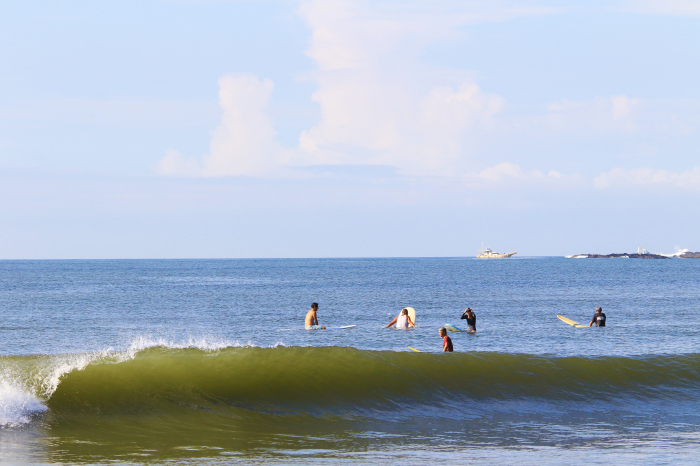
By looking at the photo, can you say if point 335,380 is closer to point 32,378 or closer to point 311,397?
point 311,397

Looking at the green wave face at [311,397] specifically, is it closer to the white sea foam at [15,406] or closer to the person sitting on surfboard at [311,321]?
the white sea foam at [15,406]

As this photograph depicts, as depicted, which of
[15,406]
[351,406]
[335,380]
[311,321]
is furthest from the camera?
[311,321]

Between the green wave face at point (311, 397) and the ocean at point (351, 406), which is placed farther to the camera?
the green wave face at point (311, 397)

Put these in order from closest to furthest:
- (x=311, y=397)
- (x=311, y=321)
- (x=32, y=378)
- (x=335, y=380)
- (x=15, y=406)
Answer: (x=15, y=406), (x=32, y=378), (x=311, y=397), (x=335, y=380), (x=311, y=321)

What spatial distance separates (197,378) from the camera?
16.9 m

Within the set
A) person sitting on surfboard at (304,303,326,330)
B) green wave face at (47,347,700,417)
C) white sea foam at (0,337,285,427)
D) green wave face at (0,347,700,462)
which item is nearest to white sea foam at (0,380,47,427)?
white sea foam at (0,337,285,427)

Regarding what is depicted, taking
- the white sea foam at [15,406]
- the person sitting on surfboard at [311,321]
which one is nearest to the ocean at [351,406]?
the white sea foam at [15,406]

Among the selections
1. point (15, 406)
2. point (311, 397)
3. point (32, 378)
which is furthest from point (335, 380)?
point (15, 406)

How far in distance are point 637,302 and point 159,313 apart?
40.4 meters

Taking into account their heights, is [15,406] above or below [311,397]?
above

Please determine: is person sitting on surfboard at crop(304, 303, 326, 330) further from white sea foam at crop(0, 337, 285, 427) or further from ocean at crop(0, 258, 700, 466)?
white sea foam at crop(0, 337, 285, 427)

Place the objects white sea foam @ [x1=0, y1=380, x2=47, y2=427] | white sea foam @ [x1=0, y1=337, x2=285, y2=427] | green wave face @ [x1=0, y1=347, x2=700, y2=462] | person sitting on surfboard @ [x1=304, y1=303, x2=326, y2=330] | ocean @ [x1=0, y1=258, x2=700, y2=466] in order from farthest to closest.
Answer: person sitting on surfboard @ [x1=304, y1=303, x2=326, y2=330] < white sea foam @ [x1=0, y1=337, x2=285, y2=427] < white sea foam @ [x1=0, y1=380, x2=47, y2=427] < green wave face @ [x1=0, y1=347, x2=700, y2=462] < ocean @ [x1=0, y1=258, x2=700, y2=466]

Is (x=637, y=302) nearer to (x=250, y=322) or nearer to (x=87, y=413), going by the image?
(x=250, y=322)

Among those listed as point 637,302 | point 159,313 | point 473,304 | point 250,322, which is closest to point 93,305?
point 159,313
